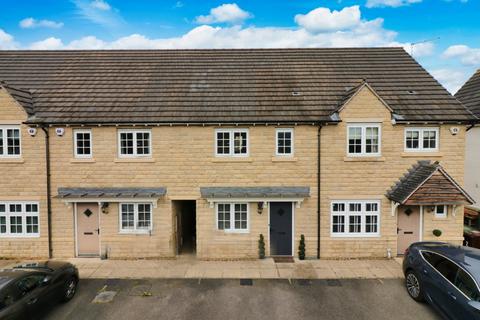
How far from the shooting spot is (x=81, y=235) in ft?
41.0

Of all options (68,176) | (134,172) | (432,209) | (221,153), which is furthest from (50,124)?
(432,209)

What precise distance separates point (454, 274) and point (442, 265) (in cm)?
54

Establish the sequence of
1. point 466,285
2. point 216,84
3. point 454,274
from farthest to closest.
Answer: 1. point 216,84
2. point 454,274
3. point 466,285

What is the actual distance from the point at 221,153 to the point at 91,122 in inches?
221

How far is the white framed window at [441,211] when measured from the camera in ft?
40.2

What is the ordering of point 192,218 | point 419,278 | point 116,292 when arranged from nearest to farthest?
1. point 419,278
2. point 116,292
3. point 192,218

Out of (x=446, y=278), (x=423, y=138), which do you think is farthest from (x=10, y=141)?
(x=423, y=138)

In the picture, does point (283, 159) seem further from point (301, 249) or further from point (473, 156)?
point (473, 156)

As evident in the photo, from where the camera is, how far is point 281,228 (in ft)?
40.9

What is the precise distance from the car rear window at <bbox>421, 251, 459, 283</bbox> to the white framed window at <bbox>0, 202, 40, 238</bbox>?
1498cm

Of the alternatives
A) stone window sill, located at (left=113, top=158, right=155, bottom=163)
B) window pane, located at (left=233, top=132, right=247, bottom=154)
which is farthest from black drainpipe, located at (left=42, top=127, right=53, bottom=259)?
window pane, located at (left=233, top=132, right=247, bottom=154)

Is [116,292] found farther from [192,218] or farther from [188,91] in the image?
[188,91]

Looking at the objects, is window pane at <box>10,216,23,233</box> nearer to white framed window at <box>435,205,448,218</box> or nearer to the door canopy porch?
the door canopy porch

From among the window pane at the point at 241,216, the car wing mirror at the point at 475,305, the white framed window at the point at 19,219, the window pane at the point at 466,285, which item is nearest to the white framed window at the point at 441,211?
the window pane at the point at 466,285
